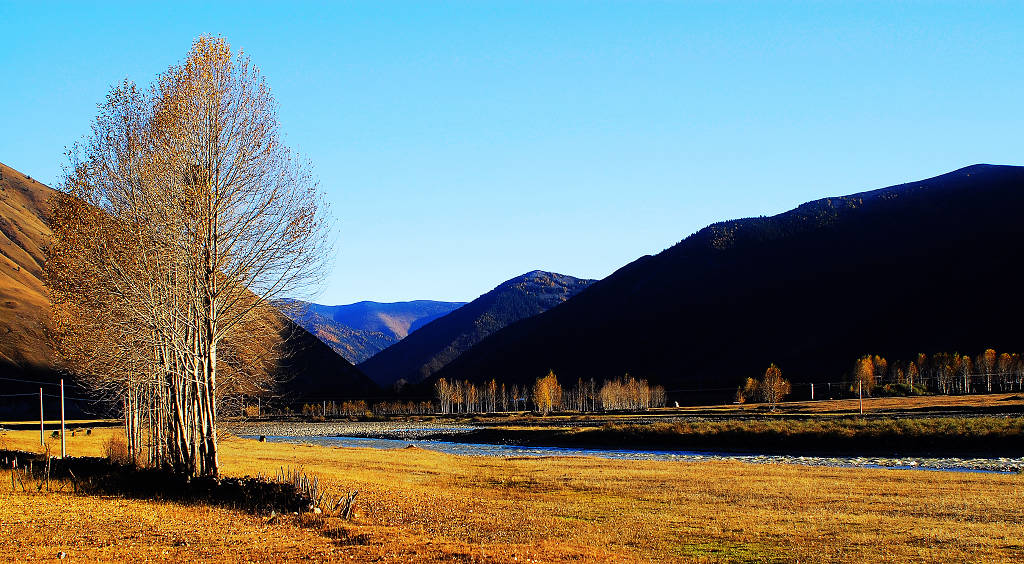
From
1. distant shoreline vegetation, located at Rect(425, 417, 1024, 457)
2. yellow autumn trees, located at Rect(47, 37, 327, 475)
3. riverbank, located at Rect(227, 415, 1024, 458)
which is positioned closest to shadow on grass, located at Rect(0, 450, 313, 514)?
yellow autumn trees, located at Rect(47, 37, 327, 475)

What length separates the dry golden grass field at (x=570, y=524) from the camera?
693 inches

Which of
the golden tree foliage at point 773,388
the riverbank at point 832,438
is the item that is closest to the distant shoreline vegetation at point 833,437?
the riverbank at point 832,438

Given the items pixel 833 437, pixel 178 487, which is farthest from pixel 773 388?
pixel 178 487

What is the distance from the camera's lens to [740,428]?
7981 cm

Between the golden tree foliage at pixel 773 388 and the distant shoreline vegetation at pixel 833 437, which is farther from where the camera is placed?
the golden tree foliage at pixel 773 388

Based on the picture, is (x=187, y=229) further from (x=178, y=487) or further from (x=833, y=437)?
(x=833, y=437)

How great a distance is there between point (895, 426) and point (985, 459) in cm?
1481

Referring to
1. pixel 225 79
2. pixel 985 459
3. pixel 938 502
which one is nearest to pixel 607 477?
pixel 938 502

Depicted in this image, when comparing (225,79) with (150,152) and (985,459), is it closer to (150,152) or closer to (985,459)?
(150,152)

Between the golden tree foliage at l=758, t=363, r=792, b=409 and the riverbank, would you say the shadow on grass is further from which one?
the golden tree foliage at l=758, t=363, r=792, b=409

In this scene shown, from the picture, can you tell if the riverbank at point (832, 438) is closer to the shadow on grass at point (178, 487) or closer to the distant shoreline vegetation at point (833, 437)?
the distant shoreline vegetation at point (833, 437)

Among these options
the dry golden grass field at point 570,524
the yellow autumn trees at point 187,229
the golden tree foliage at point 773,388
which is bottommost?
the golden tree foliage at point 773,388

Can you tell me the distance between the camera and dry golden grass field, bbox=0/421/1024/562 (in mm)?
17609

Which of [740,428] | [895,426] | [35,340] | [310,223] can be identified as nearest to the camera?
[310,223]
